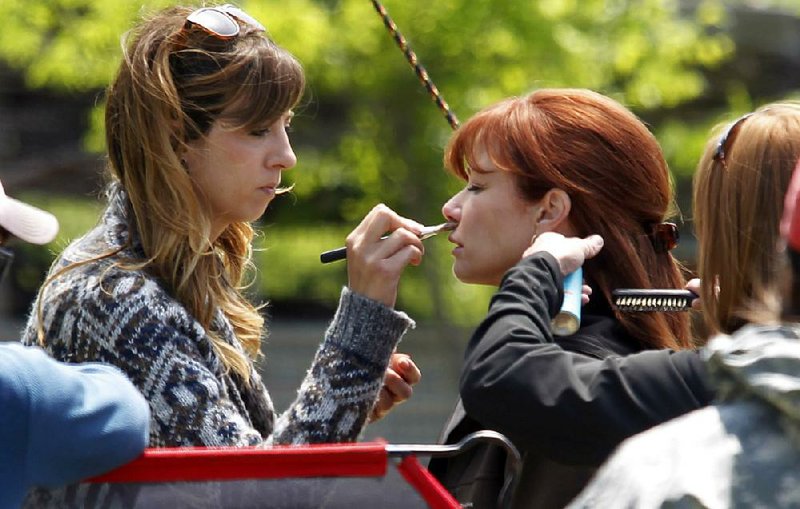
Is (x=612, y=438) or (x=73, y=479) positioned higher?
(x=73, y=479)

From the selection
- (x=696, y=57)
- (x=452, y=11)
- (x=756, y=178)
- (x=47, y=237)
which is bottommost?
(x=696, y=57)

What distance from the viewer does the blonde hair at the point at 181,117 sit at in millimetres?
2660

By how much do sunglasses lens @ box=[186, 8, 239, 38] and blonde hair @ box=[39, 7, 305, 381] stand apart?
0.02 meters

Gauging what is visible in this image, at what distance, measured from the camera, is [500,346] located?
2.24m

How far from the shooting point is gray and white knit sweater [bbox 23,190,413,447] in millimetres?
2422

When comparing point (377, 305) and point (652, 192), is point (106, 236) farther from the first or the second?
point (652, 192)

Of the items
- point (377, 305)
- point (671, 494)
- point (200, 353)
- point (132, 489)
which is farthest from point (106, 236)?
point (671, 494)

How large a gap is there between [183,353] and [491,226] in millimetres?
696

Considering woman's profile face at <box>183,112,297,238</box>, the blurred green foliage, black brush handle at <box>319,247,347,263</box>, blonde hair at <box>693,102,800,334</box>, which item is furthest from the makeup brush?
the blurred green foliage

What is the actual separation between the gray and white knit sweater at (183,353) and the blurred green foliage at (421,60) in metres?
5.87

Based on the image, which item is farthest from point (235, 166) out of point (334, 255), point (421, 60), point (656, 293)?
point (421, 60)

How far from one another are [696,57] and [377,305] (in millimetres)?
7357

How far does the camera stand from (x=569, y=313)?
8.00 feet

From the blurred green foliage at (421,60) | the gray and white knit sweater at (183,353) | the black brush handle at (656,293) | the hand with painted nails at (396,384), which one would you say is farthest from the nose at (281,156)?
the blurred green foliage at (421,60)
